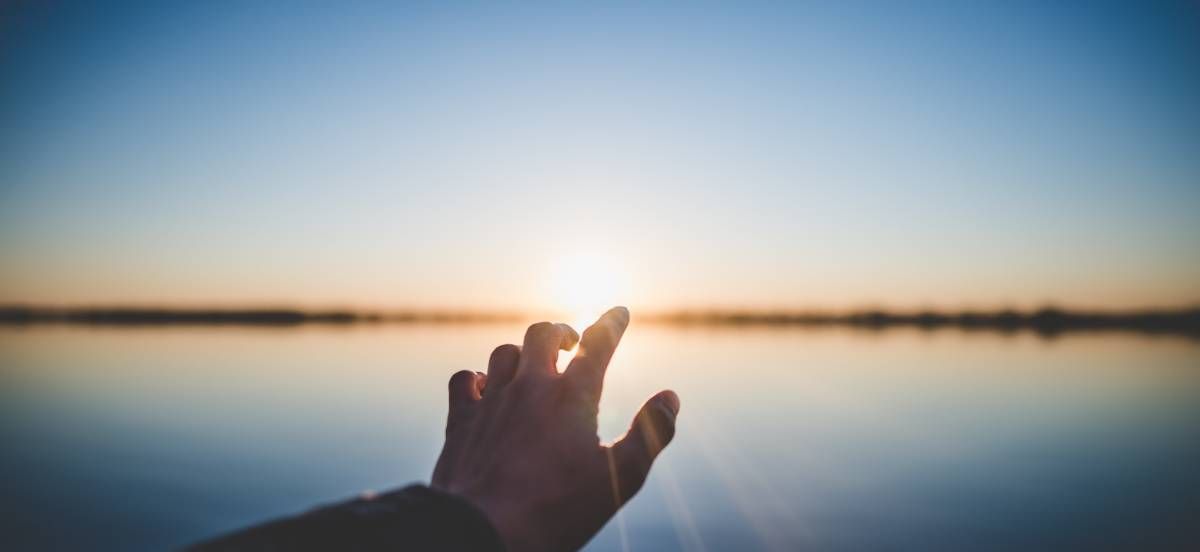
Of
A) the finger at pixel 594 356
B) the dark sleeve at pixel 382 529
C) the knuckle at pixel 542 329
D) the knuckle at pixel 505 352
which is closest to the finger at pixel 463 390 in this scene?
the knuckle at pixel 505 352

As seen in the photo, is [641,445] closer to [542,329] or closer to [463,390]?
[542,329]

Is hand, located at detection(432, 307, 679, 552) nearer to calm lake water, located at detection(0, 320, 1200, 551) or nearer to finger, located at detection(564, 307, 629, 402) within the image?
finger, located at detection(564, 307, 629, 402)

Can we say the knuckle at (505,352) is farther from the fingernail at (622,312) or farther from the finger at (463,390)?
the fingernail at (622,312)

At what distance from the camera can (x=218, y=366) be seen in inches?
1161

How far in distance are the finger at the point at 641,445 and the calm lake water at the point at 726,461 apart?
6062 millimetres

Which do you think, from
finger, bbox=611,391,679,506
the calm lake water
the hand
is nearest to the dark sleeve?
the hand

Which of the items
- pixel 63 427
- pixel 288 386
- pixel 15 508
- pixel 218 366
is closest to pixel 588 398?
pixel 15 508

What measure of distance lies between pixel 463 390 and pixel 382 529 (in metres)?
0.73

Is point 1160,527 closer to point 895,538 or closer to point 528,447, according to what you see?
point 895,538

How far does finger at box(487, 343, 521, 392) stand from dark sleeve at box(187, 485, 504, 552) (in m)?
0.50

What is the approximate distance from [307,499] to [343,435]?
4.11m

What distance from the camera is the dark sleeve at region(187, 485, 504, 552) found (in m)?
0.77

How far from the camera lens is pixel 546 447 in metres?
1.25

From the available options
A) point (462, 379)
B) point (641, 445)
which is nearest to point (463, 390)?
point (462, 379)
